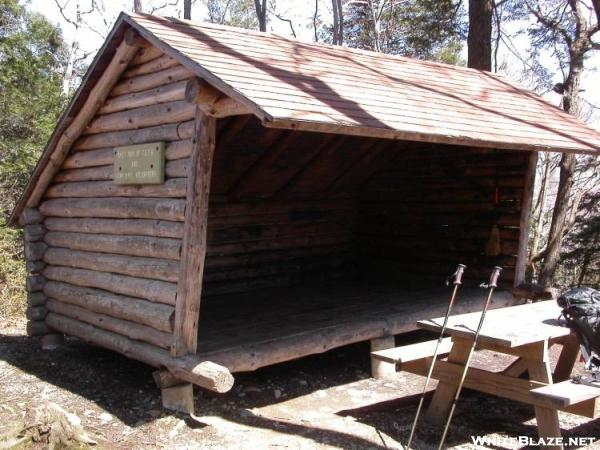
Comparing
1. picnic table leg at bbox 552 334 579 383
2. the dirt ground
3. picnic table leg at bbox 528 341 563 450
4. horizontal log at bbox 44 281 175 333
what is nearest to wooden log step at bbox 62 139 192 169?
horizontal log at bbox 44 281 175 333

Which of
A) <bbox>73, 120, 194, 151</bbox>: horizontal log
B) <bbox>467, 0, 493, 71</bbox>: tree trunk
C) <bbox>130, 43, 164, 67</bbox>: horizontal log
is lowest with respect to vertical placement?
<bbox>73, 120, 194, 151</bbox>: horizontal log

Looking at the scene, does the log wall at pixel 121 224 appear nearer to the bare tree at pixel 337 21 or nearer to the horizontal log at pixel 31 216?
the horizontal log at pixel 31 216

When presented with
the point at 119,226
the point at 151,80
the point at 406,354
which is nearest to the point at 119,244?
the point at 119,226

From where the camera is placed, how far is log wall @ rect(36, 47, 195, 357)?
5367mm

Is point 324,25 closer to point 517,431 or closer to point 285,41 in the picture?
point 285,41

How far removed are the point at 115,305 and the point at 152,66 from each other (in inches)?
91.3

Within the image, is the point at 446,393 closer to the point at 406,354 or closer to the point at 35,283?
the point at 406,354

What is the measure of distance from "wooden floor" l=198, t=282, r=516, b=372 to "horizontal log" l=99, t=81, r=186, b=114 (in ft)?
7.37

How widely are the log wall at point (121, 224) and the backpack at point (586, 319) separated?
310 cm

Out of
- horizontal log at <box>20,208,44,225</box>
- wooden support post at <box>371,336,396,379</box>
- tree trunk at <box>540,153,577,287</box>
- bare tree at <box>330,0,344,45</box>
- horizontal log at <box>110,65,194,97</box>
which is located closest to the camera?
horizontal log at <box>110,65,194,97</box>

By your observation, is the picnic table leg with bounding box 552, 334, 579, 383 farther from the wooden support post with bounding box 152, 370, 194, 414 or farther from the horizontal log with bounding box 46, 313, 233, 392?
the wooden support post with bounding box 152, 370, 194, 414

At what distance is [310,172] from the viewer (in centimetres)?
880

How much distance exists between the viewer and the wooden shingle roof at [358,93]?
469cm

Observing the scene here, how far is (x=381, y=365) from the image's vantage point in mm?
6535
